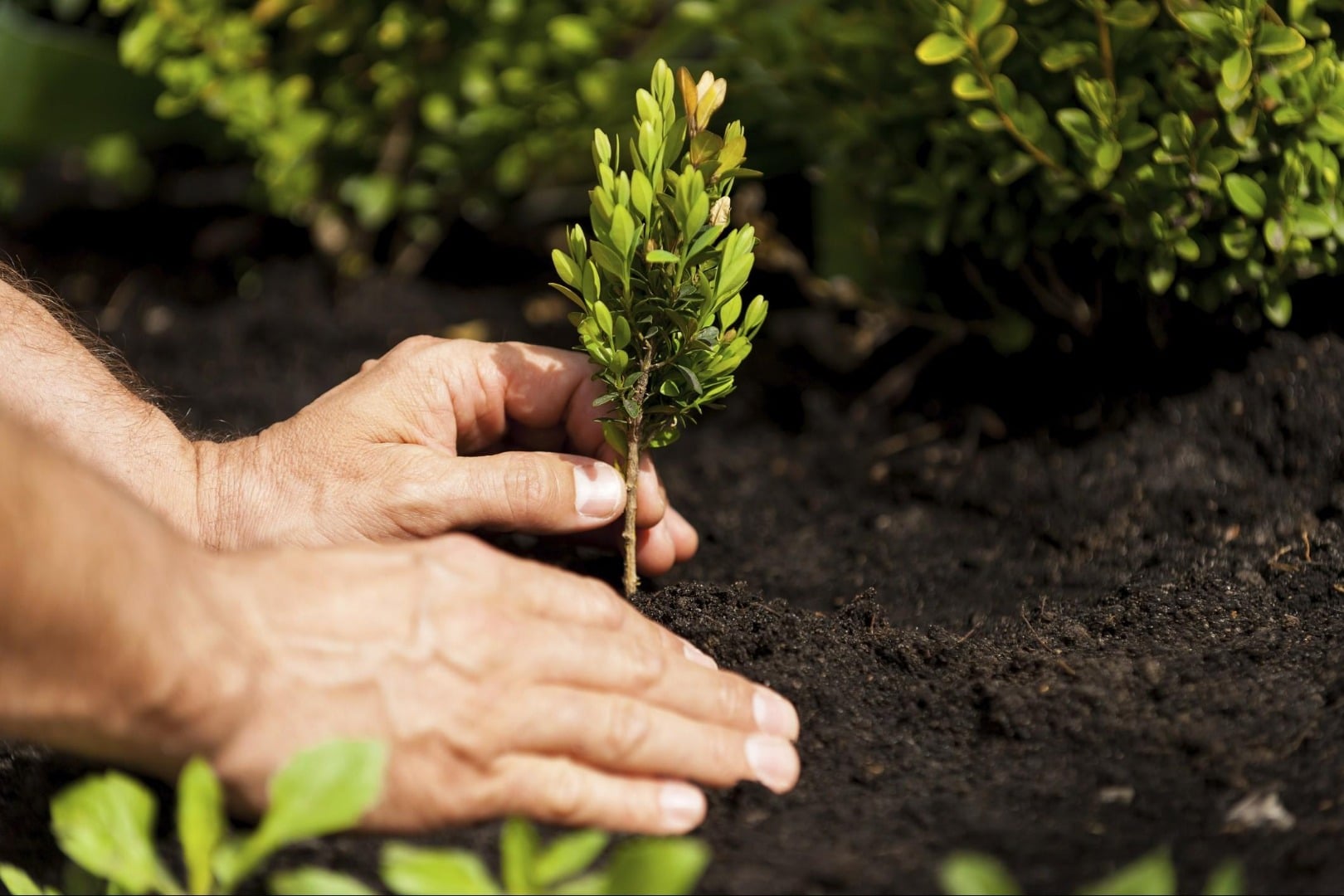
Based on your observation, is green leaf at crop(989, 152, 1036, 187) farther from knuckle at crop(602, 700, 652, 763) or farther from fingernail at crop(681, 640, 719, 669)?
knuckle at crop(602, 700, 652, 763)

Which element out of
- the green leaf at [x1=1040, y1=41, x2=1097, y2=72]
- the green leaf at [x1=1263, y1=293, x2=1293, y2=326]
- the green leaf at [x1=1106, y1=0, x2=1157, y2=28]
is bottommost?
the green leaf at [x1=1263, y1=293, x2=1293, y2=326]

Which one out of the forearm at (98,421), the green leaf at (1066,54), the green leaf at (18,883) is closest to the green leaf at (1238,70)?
the green leaf at (1066,54)

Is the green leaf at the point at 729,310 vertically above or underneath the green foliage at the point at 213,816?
underneath

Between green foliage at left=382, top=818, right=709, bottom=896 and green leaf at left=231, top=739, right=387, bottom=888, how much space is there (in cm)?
6

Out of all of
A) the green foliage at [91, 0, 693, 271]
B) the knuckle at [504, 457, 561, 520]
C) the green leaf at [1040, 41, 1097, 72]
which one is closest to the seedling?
the knuckle at [504, 457, 561, 520]

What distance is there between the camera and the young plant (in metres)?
1.54

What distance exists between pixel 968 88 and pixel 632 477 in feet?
2.94

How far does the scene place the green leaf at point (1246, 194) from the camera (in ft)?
6.24

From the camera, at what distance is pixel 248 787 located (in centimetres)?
125

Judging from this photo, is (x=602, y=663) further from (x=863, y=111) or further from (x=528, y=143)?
(x=528, y=143)

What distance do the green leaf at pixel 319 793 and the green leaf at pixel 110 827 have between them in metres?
0.10

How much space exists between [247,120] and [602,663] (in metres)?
2.13

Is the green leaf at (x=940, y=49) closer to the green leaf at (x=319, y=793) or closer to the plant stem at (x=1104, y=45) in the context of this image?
the plant stem at (x=1104, y=45)

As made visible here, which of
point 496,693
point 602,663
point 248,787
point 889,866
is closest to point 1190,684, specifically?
point 889,866
